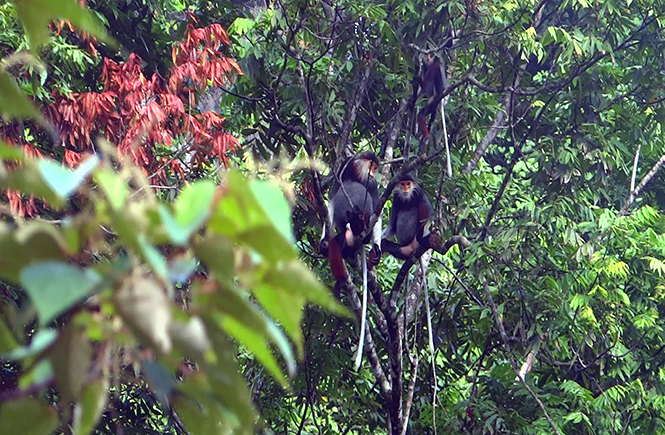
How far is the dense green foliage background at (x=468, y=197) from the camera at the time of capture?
4.07 metres

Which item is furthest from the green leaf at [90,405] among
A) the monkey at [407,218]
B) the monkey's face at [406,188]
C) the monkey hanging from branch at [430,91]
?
the monkey's face at [406,188]

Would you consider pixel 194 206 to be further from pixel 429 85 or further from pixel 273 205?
pixel 429 85

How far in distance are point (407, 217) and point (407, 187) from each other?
0.31 metres

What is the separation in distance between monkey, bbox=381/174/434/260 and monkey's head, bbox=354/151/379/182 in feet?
0.54

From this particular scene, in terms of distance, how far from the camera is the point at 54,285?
38 cm

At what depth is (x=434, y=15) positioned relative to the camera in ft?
13.8

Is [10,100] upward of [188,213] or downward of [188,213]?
upward

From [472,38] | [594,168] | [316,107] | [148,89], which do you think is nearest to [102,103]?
[148,89]

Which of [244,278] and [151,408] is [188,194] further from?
[151,408]

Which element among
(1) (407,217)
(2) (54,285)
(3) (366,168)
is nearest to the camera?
(2) (54,285)

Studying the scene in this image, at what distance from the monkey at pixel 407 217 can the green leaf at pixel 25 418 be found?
380cm

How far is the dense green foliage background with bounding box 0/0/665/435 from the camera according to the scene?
407 centimetres

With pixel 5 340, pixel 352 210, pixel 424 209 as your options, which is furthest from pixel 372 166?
pixel 5 340

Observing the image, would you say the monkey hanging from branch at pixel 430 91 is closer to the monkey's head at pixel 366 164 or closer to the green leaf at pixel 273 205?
the monkey's head at pixel 366 164
